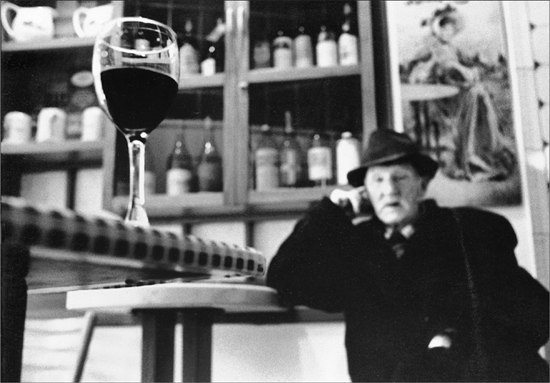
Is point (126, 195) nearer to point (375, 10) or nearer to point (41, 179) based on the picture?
point (41, 179)

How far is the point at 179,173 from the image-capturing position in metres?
1.86

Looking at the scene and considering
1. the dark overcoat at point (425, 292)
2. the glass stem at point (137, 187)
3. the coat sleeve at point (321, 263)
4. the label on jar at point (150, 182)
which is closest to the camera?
the glass stem at point (137, 187)

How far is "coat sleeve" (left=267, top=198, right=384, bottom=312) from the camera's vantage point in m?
1.64

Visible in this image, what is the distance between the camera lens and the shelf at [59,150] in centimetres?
197

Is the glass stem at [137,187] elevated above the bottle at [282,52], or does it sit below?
below

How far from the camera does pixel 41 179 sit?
2236 millimetres

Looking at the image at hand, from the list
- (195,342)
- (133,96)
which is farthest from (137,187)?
(195,342)

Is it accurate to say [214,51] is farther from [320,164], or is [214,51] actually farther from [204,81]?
[320,164]

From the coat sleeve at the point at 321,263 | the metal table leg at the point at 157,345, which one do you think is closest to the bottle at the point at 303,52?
the coat sleeve at the point at 321,263

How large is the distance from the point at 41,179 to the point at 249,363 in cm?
107

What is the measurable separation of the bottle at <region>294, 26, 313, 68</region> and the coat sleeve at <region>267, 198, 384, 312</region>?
0.47m

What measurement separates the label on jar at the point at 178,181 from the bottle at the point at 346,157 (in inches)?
18.9

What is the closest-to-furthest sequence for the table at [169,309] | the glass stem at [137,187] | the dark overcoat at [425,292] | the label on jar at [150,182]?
the glass stem at [137,187], the table at [169,309], the dark overcoat at [425,292], the label on jar at [150,182]

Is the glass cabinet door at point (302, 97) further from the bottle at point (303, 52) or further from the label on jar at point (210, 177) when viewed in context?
the label on jar at point (210, 177)
